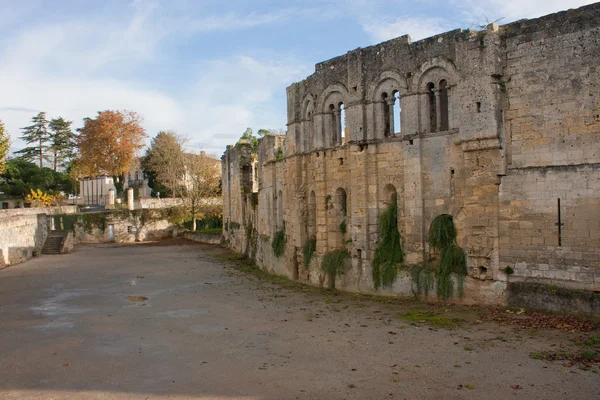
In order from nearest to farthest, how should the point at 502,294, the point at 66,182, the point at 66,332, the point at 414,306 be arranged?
the point at 66,332 → the point at 502,294 → the point at 414,306 → the point at 66,182

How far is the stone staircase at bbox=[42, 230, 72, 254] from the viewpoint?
31648mm

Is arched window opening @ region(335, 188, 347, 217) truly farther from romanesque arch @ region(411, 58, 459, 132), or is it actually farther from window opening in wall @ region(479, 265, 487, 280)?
window opening in wall @ region(479, 265, 487, 280)

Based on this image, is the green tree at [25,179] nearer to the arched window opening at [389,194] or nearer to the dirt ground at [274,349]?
the dirt ground at [274,349]

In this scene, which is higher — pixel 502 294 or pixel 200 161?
pixel 200 161

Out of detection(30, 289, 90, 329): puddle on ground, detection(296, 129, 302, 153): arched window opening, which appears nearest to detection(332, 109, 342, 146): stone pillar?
detection(296, 129, 302, 153): arched window opening

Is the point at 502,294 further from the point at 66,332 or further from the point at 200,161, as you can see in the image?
the point at 200,161

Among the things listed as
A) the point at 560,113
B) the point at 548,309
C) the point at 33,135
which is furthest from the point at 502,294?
the point at 33,135

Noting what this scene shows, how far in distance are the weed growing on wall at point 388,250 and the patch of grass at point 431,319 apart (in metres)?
2.04

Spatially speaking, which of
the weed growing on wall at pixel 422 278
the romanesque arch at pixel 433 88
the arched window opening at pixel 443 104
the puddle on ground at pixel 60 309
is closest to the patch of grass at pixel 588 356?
the weed growing on wall at pixel 422 278

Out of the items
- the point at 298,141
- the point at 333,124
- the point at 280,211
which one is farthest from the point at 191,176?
the point at 333,124

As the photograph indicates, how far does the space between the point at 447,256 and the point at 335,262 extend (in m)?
4.00

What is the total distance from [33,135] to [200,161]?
108 feet

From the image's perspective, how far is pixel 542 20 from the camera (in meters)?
12.5

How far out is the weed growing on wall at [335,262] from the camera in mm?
16422
